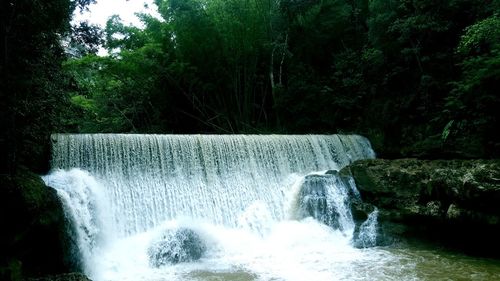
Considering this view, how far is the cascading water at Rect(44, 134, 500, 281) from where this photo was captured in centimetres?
669

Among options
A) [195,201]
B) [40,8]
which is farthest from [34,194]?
[195,201]

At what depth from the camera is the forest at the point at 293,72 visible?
838cm

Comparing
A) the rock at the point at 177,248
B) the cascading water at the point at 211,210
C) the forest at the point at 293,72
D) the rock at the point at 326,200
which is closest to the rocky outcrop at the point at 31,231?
the cascading water at the point at 211,210

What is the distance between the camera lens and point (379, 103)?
12.9 meters

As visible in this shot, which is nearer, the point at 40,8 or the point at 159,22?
the point at 40,8

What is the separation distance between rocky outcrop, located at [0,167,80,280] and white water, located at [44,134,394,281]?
0.43 meters

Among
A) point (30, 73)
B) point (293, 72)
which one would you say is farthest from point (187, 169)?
point (293, 72)

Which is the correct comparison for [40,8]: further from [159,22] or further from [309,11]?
[309,11]

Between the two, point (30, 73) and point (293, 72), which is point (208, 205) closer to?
point (30, 73)

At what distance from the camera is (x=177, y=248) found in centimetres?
724

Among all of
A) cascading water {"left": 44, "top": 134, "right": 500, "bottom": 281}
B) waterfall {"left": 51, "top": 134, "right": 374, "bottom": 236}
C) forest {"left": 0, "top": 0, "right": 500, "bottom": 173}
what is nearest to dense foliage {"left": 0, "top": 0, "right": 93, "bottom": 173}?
forest {"left": 0, "top": 0, "right": 500, "bottom": 173}

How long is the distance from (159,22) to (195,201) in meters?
8.91

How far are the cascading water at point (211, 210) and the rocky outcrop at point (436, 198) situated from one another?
1.47 ft

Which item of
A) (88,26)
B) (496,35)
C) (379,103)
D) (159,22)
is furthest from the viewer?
(159,22)
